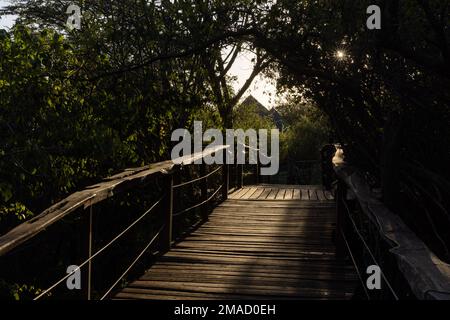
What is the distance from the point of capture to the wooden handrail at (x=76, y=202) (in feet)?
8.04

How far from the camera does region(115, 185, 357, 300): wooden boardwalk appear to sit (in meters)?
4.55

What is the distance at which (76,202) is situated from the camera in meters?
3.25

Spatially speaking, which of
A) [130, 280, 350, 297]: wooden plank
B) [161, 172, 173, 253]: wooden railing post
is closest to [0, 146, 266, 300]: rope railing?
[161, 172, 173, 253]: wooden railing post

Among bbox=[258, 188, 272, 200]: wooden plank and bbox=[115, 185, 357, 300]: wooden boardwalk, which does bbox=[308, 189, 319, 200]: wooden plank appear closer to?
bbox=[258, 188, 272, 200]: wooden plank

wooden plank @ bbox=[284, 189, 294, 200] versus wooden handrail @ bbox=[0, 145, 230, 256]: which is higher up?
wooden handrail @ bbox=[0, 145, 230, 256]

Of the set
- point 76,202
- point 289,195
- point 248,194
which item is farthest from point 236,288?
point 289,195

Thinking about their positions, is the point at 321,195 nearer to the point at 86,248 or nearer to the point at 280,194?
the point at 280,194

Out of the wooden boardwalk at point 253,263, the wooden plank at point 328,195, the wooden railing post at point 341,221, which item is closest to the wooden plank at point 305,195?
the wooden plank at point 328,195

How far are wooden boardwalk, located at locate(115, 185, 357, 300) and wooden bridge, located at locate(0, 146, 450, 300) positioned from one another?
0.01 m

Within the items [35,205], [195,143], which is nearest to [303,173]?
[195,143]

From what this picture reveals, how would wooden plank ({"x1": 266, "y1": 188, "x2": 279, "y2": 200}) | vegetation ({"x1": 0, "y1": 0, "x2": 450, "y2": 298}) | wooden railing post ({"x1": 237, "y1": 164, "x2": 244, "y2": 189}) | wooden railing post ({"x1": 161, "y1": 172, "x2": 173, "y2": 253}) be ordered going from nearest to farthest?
vegetation ({"x1": 0, "y1": 0, "x2": 450, "y2": 298}) → wooden railing post ({"x1": 161, "y1": 172, "x2": 173, "y2": 253}) → wooden plank ({"x1": 266, "y1": 188, "x2": 279, "y2": 200}) → wooden railing post ({"x1": 237, "y1": 164, "x2": 244, "y2": 189})

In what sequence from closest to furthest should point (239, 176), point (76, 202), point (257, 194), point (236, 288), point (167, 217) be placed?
point (76, 202) < point (236, 288) < point (167, 217) < point (257, 194) < point (239, 176)

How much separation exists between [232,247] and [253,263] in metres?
→ 0.80

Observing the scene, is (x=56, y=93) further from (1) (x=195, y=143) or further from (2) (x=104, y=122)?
(1) (x=195, y=143)
